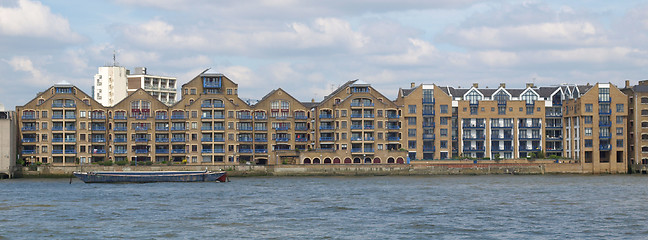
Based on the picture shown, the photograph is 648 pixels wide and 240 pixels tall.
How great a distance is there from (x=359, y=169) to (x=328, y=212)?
84.2 metres

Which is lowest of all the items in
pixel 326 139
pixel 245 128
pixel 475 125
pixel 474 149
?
pixel 474 149

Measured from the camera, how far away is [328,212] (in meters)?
89.9

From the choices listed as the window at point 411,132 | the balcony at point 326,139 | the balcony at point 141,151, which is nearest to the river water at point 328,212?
the balcony at point 141,151

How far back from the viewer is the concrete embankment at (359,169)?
171 meters

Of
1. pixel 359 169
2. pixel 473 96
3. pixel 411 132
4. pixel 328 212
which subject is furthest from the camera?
pixel 473 96

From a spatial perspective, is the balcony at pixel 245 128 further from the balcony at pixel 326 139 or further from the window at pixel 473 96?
the window at pixel 473 96

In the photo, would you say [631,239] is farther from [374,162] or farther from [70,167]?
[70,167]

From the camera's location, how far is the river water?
242 ft

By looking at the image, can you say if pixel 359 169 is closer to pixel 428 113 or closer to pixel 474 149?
pixel 428 113

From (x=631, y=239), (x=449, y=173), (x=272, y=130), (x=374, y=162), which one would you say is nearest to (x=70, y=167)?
(x=272, y=130)

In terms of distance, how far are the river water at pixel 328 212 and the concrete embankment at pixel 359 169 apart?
125 ft

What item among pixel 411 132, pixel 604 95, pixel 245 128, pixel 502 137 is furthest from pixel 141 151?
pixel 604 95

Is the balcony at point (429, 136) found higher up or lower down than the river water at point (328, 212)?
higher up

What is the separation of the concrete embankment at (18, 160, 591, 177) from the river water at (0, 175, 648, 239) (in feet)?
125
